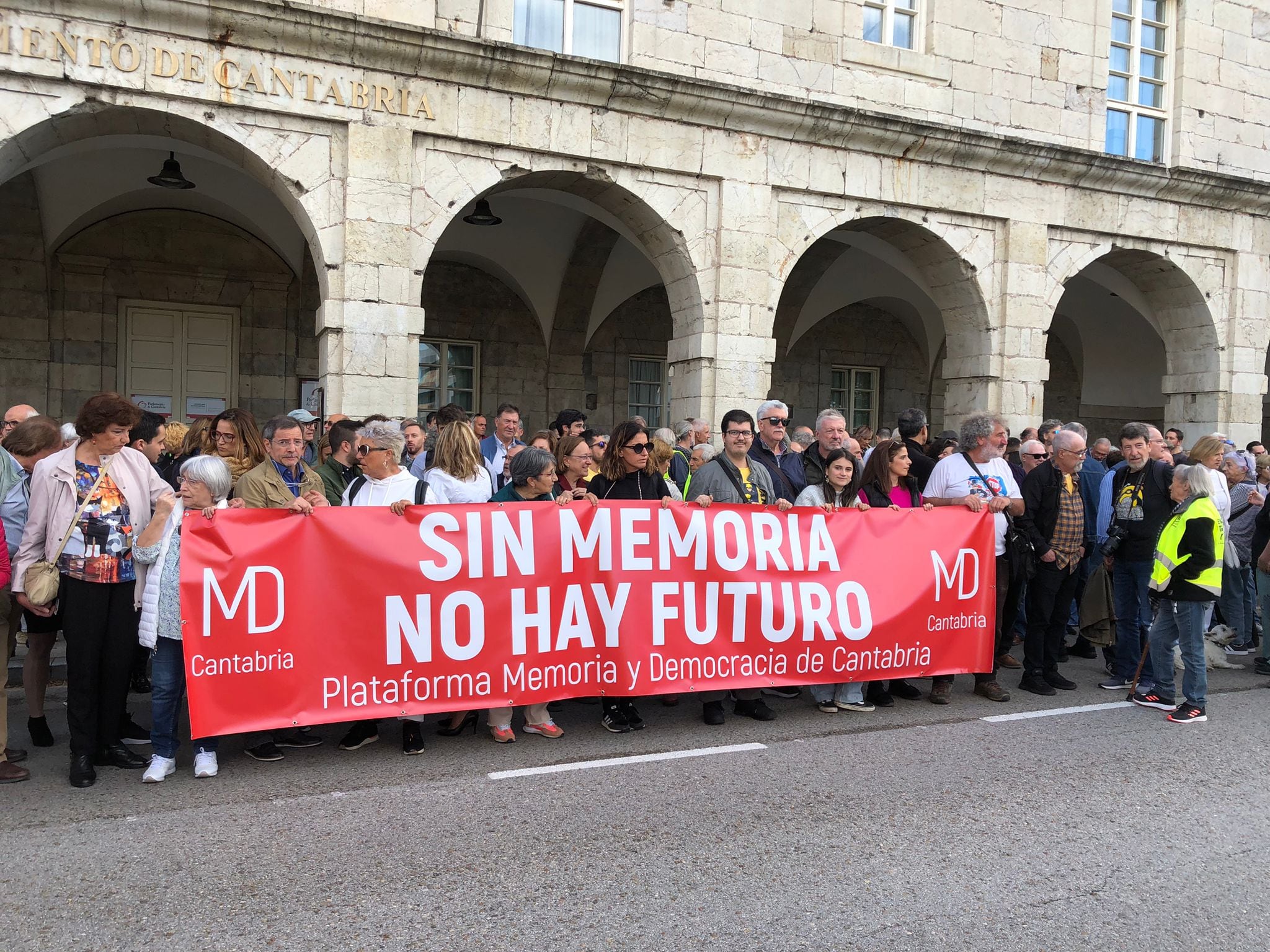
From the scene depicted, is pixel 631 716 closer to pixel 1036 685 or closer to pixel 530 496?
pixel 530 496

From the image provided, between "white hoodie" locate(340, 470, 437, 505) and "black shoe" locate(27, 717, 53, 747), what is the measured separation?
6.81 feet

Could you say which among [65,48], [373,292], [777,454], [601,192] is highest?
[65,48]

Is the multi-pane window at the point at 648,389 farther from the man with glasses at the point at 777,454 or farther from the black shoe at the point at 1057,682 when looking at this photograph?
the black shoe at the point at 1057,682

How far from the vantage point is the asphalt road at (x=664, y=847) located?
11.2 feet

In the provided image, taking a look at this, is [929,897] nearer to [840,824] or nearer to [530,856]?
[840,824]

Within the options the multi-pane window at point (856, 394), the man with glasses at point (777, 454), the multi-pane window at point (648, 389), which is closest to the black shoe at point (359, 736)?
the man with glasses at point (777, 454)

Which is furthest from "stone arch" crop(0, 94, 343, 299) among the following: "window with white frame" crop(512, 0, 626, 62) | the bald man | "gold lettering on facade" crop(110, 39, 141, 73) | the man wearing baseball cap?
the bald man

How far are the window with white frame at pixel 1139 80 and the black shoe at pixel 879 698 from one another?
10.8 meters

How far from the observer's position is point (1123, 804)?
187 inches

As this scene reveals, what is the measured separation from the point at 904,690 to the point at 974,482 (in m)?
1.60

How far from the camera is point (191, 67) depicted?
30.1 feet

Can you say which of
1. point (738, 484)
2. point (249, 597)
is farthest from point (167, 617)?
point (738, 484)

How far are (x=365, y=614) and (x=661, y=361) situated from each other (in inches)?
517

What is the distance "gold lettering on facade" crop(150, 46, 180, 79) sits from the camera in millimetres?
9039
